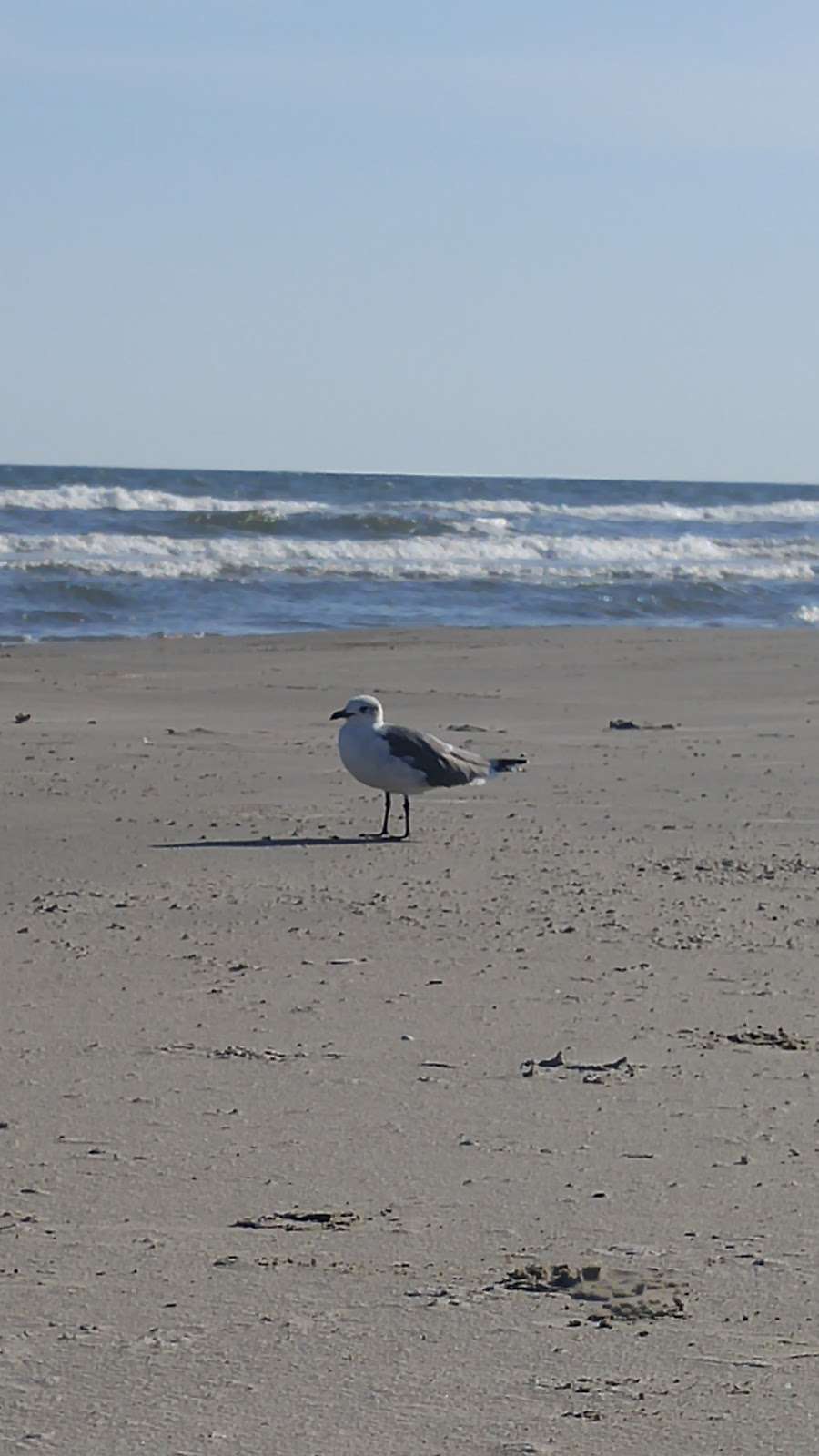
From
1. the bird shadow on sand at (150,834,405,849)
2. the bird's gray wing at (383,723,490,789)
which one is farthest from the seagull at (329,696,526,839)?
the bird shadow on sand at (150,834,405,849)

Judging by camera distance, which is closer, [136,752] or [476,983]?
[476,983]

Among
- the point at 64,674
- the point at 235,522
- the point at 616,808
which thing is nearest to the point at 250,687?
the point at 64,674

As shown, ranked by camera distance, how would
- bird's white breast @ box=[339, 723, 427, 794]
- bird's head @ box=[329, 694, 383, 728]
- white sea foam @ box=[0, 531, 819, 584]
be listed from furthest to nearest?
white sea foam @ box=[0, 531, 819, 584], bird's head @ box=[329, 694, 383, 728], bird's white breast @ box=[339, 723, 427, 794]

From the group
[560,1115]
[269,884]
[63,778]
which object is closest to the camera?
[560,1115]

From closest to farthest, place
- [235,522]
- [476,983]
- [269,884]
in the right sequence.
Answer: [476,983] < [269,884] < [235,522]

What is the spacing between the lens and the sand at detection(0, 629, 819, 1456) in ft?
11.0

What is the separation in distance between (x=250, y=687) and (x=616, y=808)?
5454 millimetres

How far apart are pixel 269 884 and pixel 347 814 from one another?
1.83m

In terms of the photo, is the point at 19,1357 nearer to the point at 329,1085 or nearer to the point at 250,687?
the point at 329,1085

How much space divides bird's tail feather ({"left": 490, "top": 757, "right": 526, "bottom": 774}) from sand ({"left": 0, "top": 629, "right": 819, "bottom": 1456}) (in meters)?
0.14

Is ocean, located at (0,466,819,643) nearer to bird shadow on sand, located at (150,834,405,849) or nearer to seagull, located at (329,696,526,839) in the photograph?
seagull, located at (329,696,526,839)

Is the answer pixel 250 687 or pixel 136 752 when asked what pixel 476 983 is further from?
pixel 250 687

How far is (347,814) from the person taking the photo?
31.1ft

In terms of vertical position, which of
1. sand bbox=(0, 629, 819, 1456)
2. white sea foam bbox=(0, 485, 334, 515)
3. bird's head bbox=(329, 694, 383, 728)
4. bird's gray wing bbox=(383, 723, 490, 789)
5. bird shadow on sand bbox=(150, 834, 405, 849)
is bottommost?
bird shadow on sand bbox=(150, 834, 405, 849)
